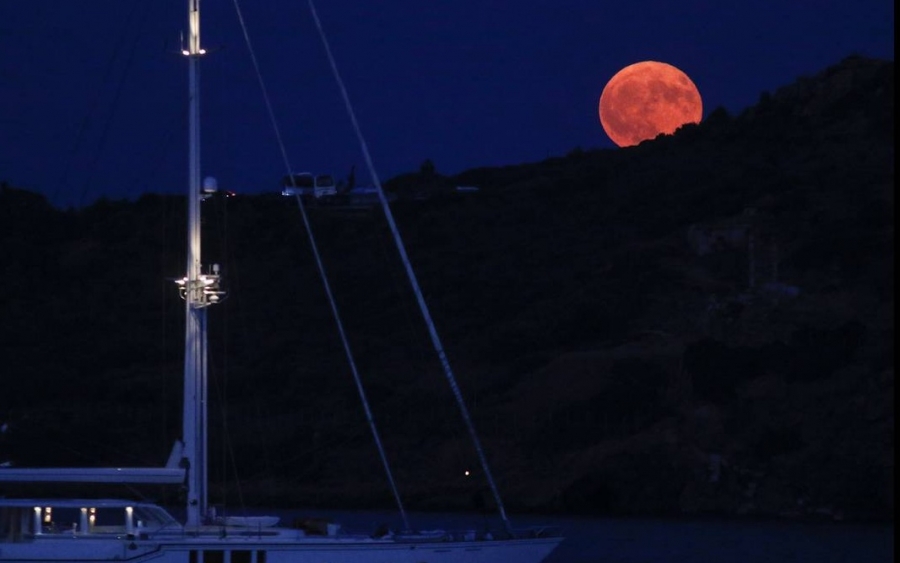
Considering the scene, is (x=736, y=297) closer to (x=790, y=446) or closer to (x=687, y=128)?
(x=790, y=446)

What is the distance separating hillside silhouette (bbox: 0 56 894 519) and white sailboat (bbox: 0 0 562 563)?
7252 millimetres

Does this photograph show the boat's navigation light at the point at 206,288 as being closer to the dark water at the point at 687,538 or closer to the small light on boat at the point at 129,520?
the small light on boat at the point at 129,520

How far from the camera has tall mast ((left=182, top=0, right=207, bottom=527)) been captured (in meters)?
25.7

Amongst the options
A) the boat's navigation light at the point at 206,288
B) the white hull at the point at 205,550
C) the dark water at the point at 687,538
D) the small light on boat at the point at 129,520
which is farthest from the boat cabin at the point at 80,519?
the dark water at the point at 687,538

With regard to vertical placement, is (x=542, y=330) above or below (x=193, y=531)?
above

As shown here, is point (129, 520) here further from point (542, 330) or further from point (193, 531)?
point (542, 330)

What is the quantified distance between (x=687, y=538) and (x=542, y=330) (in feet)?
74.8

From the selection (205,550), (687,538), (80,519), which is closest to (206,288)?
(80,519)

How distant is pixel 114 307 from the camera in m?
66.2

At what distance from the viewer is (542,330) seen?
61.0 meters

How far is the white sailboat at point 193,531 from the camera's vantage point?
80.9 feet

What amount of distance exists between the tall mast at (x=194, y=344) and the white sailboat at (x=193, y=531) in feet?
0.05

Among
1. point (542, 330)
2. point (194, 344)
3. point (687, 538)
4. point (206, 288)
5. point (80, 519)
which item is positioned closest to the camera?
point (80, 519)

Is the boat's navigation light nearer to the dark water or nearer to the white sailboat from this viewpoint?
the white sailboat
